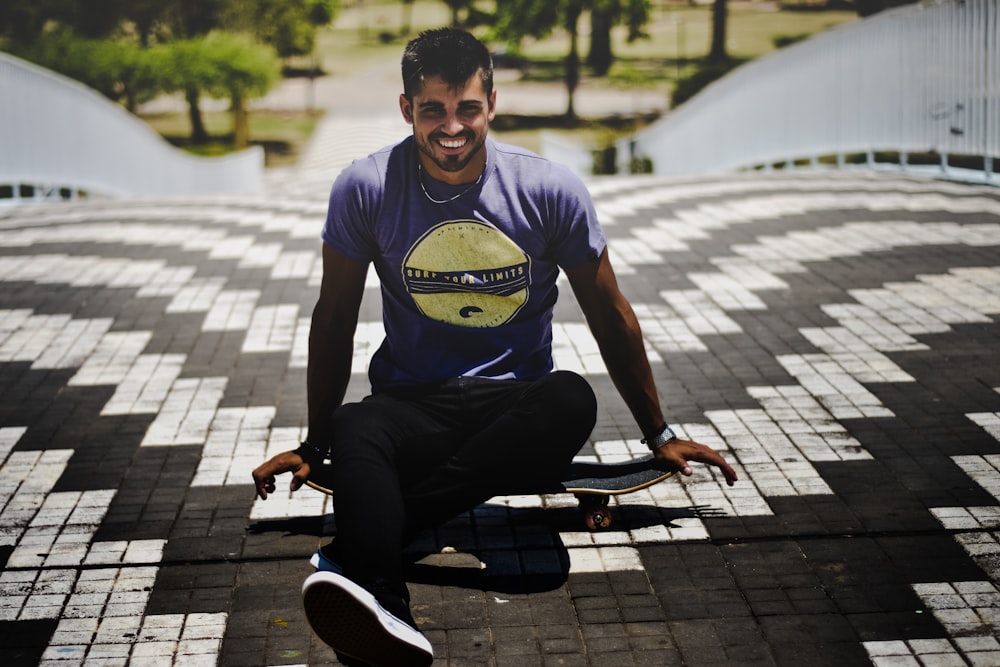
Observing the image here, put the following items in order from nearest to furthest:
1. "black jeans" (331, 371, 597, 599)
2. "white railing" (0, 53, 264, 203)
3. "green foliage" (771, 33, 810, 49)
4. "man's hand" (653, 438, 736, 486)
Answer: "black jeans" (331, 371, 597, 599) → "man's hand" (653, 438, 736, 486) → "white railing" (0, 53, 264, 203) → "green foliage" (771, 33, 810, 49)

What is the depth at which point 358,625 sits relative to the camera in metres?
2.96

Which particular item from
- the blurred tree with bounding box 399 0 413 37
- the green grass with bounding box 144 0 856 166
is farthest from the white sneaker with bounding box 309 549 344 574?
the blurred tree with bounding box 399 0 413 37

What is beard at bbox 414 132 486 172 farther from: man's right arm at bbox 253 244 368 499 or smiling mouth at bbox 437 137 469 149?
man's right arm at bbox 253 244 368 499

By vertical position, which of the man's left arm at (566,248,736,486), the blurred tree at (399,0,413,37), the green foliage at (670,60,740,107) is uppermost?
the blurred tree at (399,0,413,37)

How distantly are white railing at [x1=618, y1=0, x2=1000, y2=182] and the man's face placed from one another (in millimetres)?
8826

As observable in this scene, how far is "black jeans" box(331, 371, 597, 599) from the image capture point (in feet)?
10.8

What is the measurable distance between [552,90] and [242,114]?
14.5 metres

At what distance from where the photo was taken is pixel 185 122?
173 feet

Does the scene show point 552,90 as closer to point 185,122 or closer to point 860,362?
point 185,122

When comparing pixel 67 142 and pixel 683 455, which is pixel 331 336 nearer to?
pixel 683 455

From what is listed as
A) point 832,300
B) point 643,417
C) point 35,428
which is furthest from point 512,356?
point 832,300

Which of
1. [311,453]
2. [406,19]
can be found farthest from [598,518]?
[406,19]

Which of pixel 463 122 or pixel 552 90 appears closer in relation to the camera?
pixel 463 122

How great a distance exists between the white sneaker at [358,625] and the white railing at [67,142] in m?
12.2
